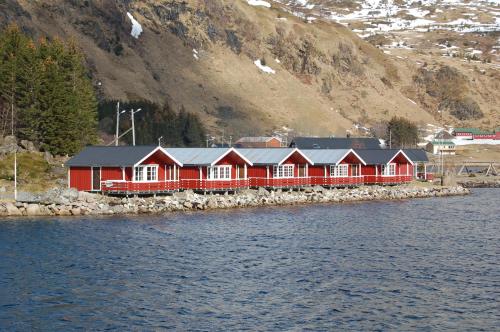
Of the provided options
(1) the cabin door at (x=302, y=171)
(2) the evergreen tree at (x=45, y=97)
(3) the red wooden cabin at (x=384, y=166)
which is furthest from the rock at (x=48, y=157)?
(3) the red wooden cabin at (x=384, y=166)

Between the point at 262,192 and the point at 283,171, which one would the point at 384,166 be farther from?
the point at 262,192

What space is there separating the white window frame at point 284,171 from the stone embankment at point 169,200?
6.24 feet

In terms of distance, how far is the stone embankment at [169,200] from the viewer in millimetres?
64938

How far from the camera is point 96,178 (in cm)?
7056

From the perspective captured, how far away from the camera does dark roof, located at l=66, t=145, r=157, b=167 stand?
69.1 m

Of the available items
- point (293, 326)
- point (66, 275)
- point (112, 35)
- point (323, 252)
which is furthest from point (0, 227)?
point (112, 35)

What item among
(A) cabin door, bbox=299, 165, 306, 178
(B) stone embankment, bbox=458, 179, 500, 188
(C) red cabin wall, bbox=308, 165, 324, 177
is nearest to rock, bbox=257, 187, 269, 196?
(A) cabin door, bbox=299, 165, 306, 178

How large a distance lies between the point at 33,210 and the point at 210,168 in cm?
1862

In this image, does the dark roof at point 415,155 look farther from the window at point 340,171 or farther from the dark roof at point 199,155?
the dark roof at point 199,155

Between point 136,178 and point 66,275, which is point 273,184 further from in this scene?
point 66,275

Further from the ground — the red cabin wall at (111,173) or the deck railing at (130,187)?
the red cabin wall at (111,173)

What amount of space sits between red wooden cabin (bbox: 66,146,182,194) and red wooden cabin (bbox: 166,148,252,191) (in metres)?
3.18

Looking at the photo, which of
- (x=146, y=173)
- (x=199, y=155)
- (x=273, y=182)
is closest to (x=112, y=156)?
(x=146, y=173)

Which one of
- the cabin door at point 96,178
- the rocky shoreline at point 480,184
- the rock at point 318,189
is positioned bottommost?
the rocky shoreline at point 480,184
